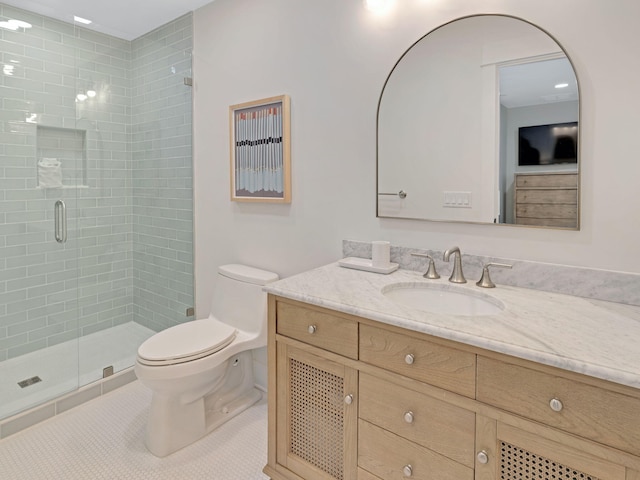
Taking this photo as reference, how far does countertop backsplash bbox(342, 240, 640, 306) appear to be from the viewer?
128cm

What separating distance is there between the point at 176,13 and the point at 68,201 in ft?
4.70

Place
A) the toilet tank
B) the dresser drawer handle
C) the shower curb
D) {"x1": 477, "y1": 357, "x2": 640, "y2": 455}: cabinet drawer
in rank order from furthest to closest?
1. the toilet tank
2. the shower curb
3. the dresser drawer handle
4. {"x1": 477, "y1": 357, "x2": 640, "y2": 455}: cabinet drawer

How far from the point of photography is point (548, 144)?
4.59 feet

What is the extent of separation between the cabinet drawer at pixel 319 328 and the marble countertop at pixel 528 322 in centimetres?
6

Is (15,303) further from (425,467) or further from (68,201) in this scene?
(425,467)

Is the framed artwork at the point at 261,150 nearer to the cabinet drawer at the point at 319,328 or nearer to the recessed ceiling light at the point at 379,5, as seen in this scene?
the recessed ceiling light at the point at 379,5

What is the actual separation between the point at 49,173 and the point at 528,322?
9.19ft

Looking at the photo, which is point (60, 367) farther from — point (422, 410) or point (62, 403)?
point (422, 410)

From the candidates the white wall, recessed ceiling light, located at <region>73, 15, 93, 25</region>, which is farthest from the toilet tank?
recessed ceiling light, located at <region>73, 15, 93, 25</region>

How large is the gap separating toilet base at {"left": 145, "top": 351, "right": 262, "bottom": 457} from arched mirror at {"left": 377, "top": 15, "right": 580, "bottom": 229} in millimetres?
1258

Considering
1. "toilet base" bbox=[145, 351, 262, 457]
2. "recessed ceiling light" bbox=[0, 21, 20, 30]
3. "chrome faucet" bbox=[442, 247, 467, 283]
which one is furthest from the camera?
"recessed ceiling light" bbox=[0, 21, 20, 30]

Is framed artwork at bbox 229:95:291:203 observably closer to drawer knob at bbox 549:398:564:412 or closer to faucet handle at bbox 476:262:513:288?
faucet handle at bbox 476:262:513:288

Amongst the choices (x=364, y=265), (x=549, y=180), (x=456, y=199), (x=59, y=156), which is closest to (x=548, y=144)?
(x=549, y=180)

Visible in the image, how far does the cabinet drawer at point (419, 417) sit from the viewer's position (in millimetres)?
1069
